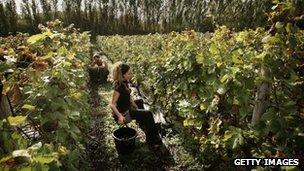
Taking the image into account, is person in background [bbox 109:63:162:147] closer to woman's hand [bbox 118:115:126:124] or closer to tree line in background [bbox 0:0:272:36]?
woman's hand [bbox 118:115:126:124]

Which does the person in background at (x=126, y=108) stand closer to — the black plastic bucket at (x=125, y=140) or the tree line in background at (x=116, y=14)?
the black plastic bucket at (x=125, y=140)

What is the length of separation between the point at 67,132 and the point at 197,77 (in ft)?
7.87

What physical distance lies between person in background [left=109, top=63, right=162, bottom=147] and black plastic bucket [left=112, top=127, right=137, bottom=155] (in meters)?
0.20

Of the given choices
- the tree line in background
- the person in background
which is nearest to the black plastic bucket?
the person in background

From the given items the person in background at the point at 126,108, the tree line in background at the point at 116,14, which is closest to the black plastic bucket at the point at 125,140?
the person in background at the point at 126,108

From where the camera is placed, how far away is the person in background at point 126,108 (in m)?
5.59


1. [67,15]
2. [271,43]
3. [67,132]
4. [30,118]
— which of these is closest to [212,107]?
[271,43]

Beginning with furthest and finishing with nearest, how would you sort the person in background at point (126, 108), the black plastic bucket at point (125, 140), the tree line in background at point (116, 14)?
1. the tree line in background at point (116, 14)
2. the person in background at point (126, 108)
3. the black plastic bucket at point (125, 140)

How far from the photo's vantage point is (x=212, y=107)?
13.8 feet

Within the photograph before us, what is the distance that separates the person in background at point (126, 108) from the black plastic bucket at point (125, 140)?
195mm

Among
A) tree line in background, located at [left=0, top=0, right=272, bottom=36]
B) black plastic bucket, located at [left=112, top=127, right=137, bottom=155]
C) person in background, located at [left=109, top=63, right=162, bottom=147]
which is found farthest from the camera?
tree line in background, located at [left=0, top=0, right=272, bottom=36]

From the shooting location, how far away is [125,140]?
5.25 metres

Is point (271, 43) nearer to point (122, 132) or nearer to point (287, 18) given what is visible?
point (287, 18)

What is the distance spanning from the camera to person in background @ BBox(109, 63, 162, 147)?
559cm
